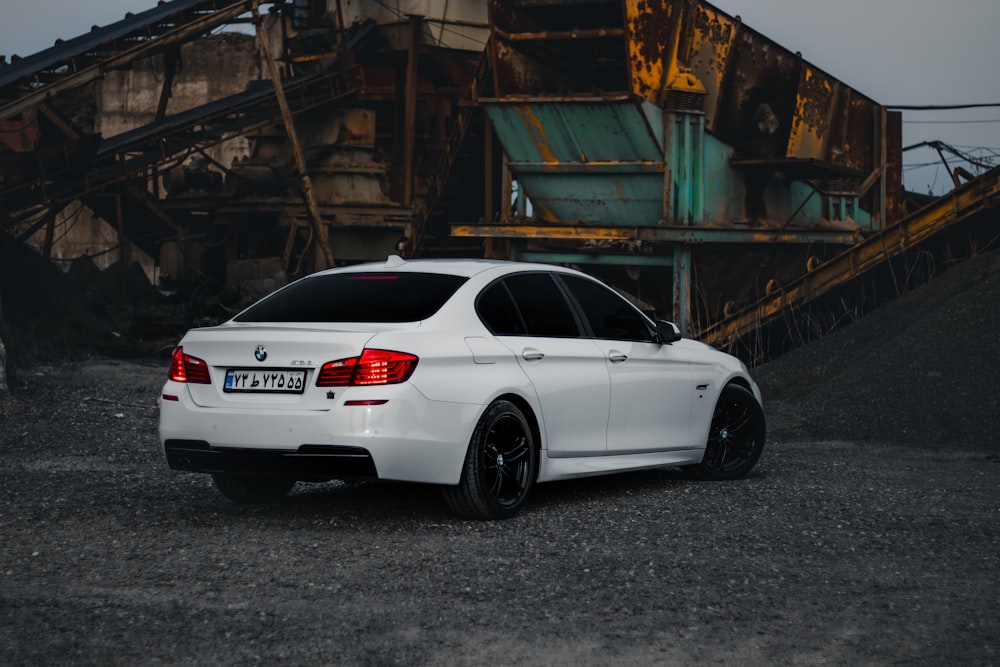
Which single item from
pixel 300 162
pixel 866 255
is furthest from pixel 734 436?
pixel 300 162

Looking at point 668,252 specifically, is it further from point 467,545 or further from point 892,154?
point 467,545

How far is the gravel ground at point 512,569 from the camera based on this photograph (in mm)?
4406

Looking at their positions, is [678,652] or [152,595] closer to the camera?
[678,652]

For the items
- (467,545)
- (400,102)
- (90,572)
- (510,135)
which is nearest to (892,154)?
(510,135)

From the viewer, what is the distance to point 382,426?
6180mm

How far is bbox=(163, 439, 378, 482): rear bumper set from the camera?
6191 mm

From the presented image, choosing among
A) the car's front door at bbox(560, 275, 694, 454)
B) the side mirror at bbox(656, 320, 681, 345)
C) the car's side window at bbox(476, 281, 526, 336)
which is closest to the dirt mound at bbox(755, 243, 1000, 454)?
the car's front door at bbox(560, 275, 694, 454)

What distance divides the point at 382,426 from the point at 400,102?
17157 mm

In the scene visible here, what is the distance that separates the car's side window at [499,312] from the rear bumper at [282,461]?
1.18 m

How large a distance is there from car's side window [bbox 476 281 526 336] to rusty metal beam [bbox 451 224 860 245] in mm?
9211

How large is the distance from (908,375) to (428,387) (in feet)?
26.0

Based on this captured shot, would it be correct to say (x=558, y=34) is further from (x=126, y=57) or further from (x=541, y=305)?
(x=541, y=305)

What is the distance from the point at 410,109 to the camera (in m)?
22.2

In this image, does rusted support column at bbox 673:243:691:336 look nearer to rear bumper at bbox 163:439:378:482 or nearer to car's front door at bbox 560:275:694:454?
car's front door at bbox 560:275:694:454
